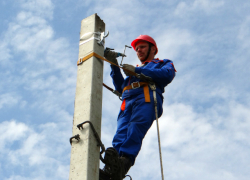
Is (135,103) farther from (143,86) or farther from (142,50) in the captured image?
(142,50)

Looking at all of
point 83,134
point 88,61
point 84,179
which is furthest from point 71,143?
point 88,61

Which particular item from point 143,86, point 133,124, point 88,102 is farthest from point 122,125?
point 88,102

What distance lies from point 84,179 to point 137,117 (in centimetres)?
156

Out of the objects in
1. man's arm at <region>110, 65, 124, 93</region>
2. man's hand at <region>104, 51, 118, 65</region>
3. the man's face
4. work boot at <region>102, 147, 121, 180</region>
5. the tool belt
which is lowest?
work boot at <region>102, 147, 121, 180</region>

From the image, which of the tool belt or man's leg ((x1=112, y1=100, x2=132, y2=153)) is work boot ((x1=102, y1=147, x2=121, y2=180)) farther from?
the tool belt

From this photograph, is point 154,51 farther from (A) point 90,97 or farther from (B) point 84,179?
(B) point 84,179

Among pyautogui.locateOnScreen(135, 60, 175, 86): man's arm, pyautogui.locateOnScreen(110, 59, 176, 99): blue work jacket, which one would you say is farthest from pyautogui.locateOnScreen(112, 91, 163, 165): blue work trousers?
pyautogui.locateOnScreen(135, 60, 175, 86): man's arm

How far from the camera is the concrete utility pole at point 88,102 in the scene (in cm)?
376

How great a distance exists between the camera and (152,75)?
17.0 feet

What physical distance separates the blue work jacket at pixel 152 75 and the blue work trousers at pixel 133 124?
0.11 m

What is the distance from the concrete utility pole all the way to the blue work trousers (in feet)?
2.55

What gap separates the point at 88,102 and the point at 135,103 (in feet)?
4.08

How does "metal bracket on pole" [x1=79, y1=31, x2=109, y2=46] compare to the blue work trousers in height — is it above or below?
above

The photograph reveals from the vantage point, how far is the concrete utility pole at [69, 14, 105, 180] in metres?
3.76
